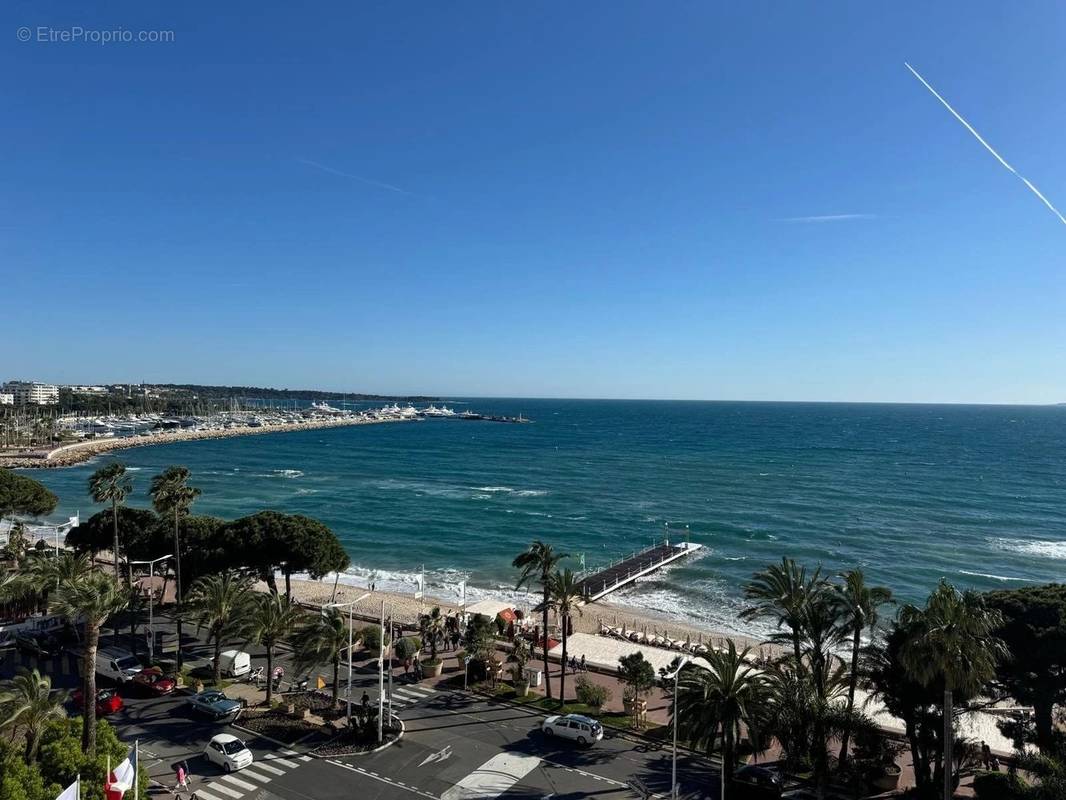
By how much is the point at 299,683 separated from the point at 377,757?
8.63 m

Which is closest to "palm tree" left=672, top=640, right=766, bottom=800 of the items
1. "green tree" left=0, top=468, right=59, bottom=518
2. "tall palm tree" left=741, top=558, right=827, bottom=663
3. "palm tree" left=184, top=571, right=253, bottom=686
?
"tall palm tree" left=741, top=558, right=827, bottom=663

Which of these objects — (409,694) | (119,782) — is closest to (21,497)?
(409,694)

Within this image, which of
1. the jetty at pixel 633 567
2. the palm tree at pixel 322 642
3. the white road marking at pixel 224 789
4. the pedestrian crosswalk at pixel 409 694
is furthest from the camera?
the jetty at pixel 633 567

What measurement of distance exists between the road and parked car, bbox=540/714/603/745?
302mm

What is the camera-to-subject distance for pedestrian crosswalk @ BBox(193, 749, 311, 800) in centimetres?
2123

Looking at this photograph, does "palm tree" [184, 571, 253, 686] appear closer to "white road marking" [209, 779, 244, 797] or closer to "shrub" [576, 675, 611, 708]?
"white road marking" [209, 779, 244, 797]

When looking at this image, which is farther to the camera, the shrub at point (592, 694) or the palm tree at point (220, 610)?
the palm tree at point (220, 610)

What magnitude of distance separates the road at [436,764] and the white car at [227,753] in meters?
0.28

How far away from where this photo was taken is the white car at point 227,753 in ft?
74.4

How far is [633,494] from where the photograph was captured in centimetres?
10062

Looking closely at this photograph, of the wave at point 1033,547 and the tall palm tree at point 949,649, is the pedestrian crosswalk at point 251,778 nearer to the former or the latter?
the tall palm tree at point 949,649

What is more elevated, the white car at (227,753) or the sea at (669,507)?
the white car at (227,753)

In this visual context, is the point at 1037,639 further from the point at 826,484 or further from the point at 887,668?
the point at 826,484

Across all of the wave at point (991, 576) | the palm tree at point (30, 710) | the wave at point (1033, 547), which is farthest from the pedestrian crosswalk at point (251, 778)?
the wave at point (1033, 547)
